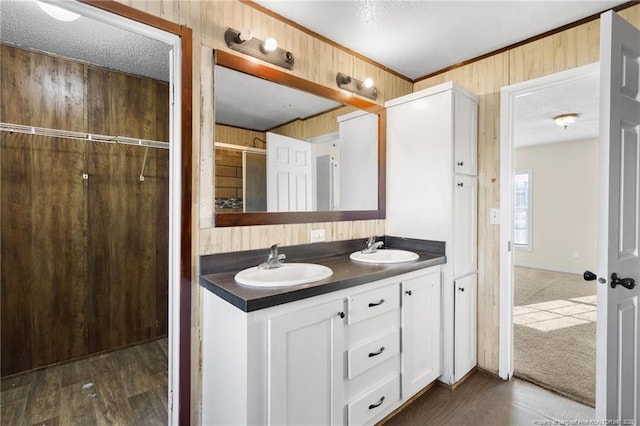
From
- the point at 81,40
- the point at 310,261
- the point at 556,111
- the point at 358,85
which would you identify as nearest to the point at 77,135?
the point at 81,40

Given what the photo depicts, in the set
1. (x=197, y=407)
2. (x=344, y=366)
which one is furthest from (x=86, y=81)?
(x=344, y=366)

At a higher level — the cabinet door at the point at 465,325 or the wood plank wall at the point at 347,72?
the wood plank wall at the point at 347,72

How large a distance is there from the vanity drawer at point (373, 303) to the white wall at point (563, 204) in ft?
17.8

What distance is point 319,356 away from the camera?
1.42 m

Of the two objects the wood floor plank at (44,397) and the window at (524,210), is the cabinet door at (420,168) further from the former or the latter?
the window at (524,210)

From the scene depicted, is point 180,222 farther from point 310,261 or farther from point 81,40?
point 81,40

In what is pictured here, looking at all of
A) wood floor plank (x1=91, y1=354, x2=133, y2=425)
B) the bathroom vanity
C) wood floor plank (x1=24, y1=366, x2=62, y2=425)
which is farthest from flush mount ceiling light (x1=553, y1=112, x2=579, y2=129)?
wood floor plank (x1=24, y1=366, x2=62, y2=425)

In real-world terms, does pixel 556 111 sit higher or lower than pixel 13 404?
higher

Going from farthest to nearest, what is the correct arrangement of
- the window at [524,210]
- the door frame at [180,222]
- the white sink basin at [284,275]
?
the window at [524,210] → the door frame at [180,222] → the white sink basin at [284,275]

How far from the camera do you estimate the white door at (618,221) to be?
128cm

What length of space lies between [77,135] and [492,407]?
335 centimetres

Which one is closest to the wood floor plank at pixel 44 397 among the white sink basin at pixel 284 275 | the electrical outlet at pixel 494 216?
the white sink basin at pixel 284 275

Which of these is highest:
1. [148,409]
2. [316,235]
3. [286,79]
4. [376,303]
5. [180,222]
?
[286,79]

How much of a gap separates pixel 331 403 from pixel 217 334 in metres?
0.63
